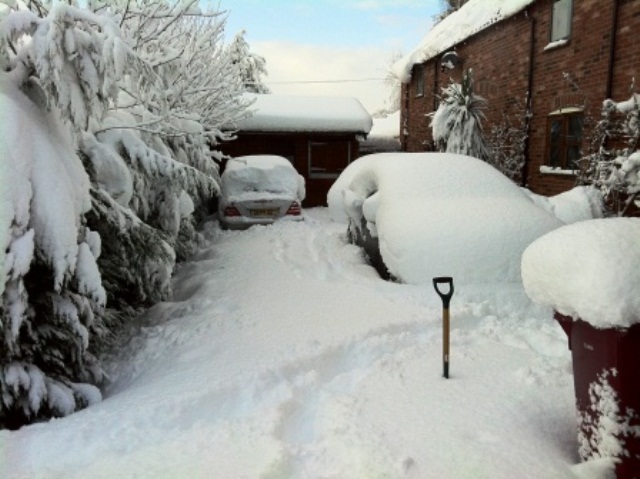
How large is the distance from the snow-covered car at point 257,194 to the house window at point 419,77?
11029 mm

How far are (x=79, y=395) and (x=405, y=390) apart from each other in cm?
220

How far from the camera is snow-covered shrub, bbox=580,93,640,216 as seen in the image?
772 centimetres

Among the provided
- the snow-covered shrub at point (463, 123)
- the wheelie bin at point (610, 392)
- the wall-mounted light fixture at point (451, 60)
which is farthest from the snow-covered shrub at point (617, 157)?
the wall-mounted light fixture at point (451, 60)

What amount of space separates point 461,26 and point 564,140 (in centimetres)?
675

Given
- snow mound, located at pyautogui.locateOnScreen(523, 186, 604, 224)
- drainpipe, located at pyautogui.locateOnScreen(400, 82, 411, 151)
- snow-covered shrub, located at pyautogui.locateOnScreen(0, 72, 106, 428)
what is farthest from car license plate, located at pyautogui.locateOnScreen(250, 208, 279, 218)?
drainpipe, located at pyautogui.locateOnScreen(400, 82, 411, 151)

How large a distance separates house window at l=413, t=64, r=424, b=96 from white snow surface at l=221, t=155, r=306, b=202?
36.4 feet

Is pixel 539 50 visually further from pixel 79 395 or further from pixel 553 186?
pixel 79 395

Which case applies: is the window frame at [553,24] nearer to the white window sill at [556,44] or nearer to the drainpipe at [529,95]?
the white window sill at [556,44]

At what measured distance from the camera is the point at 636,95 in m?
7.93

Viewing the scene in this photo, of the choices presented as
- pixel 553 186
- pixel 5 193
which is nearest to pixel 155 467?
pixel 5 193

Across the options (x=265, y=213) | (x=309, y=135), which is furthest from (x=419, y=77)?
(x=265, y=213)

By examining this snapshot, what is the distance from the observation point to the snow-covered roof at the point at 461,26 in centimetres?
1276

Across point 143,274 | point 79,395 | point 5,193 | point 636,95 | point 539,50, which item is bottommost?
point 79,395

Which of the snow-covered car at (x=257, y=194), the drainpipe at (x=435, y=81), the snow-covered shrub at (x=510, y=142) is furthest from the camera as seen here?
the drainpipe at (x=435, y=81)
